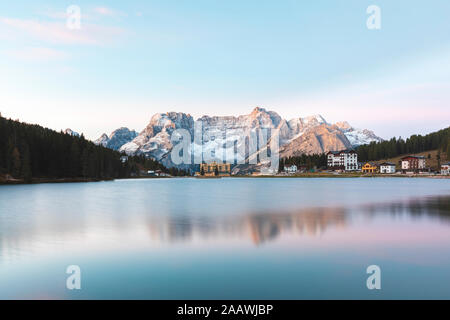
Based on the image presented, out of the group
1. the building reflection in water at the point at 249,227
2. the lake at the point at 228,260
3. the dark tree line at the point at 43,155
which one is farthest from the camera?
the dark tree line at the point at 43,155

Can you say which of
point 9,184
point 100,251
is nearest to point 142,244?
point 100,251

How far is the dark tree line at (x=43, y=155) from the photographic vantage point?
130375 mm

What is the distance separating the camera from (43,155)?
15238 cm

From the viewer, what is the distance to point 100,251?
20.5 meters

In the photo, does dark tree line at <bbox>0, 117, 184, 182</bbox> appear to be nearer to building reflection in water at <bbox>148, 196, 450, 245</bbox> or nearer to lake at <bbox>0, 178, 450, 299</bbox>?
lake at <bbox>0, 178, 450, 299</bbox>

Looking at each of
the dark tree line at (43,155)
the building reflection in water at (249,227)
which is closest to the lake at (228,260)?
the building reflection in water at (249,227)

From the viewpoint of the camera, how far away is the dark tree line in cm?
13038

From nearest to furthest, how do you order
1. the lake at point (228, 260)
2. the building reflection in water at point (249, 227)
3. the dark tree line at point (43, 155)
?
the lake at point (228, 260) → the building reflection in water at point (249, 227) → the dark tree line at point (43, 155)

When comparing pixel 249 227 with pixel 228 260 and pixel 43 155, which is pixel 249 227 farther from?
pixel 43 155

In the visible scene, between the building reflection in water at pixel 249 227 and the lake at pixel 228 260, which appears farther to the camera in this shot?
the building reflection in water at pixel 249 227

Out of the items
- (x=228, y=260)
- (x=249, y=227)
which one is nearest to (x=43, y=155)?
(x=249, y=227)

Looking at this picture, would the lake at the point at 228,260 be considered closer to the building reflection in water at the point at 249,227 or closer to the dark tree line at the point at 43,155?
the building reflection in water at the point at 249,227
